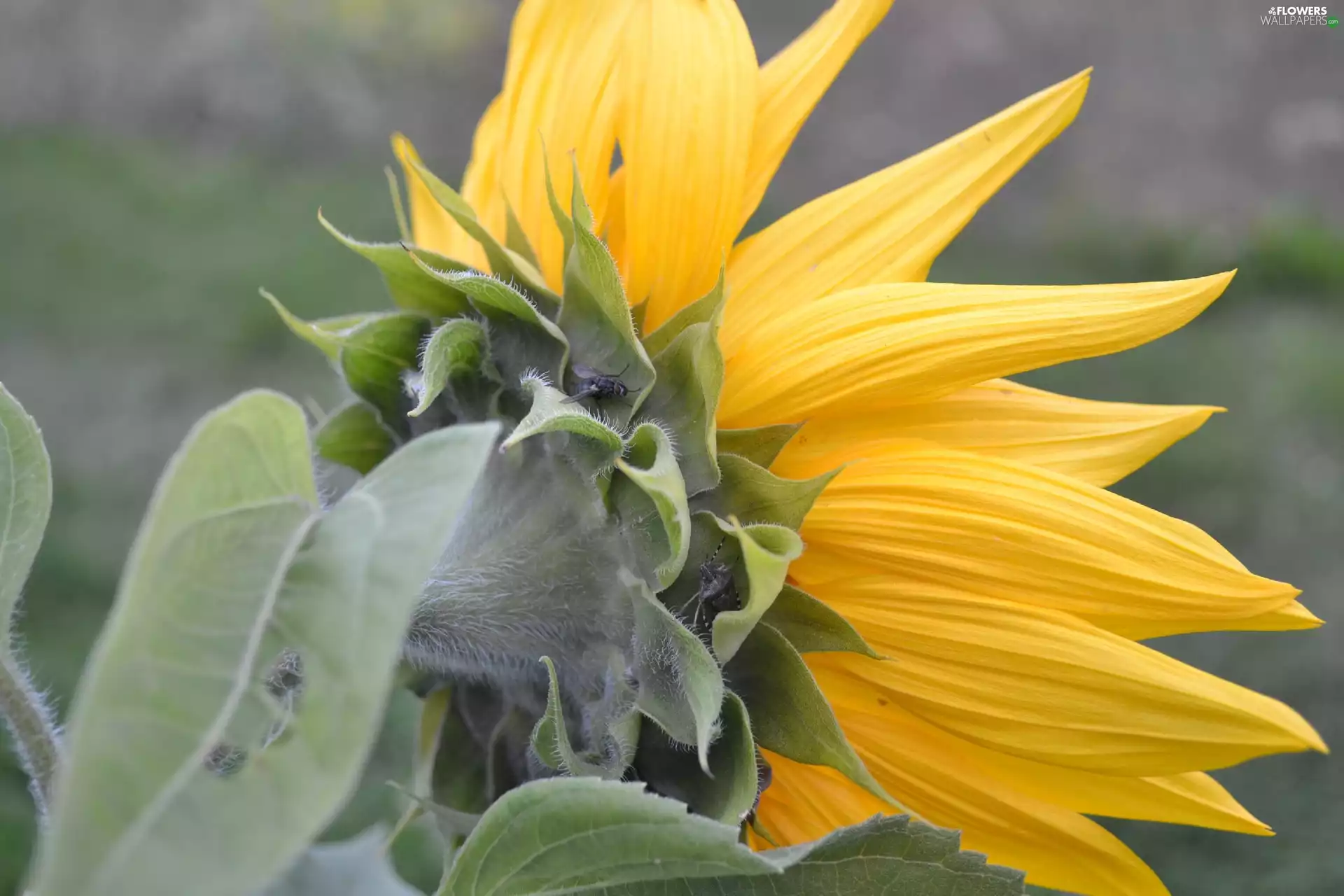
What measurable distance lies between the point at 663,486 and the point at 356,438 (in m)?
0.23

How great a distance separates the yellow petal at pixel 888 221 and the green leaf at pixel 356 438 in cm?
20

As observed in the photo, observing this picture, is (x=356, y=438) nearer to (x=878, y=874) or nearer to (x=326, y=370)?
(x=878, y=874)

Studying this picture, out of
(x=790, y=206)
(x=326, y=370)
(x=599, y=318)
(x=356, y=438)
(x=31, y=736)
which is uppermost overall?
(x=790, y=206)

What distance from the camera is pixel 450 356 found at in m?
0.59

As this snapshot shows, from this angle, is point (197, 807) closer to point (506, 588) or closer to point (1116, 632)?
point (506, 588)

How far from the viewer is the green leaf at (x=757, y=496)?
1.85 ft

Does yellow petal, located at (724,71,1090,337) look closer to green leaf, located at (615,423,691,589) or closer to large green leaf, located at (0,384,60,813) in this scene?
green leaf, located at (615,423,691,589)

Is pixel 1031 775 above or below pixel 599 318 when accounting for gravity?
below

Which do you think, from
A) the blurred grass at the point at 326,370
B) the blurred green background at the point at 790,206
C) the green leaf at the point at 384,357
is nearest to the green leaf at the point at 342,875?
the green leaf at the point at 384,357

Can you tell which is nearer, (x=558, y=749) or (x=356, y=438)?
(x=558, y=749)

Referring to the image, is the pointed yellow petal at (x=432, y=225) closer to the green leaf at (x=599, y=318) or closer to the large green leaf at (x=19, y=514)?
the green leaf at (x=599, y=318)

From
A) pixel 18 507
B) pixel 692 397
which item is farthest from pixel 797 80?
pixel 18 507

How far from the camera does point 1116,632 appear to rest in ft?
1.92

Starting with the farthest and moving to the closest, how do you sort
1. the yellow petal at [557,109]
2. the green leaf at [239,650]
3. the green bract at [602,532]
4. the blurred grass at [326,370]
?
the blurred grass at [326,370] → the yellow petal at [557,109] → the green bract at [602,532] → the green leaf at [239,650]
